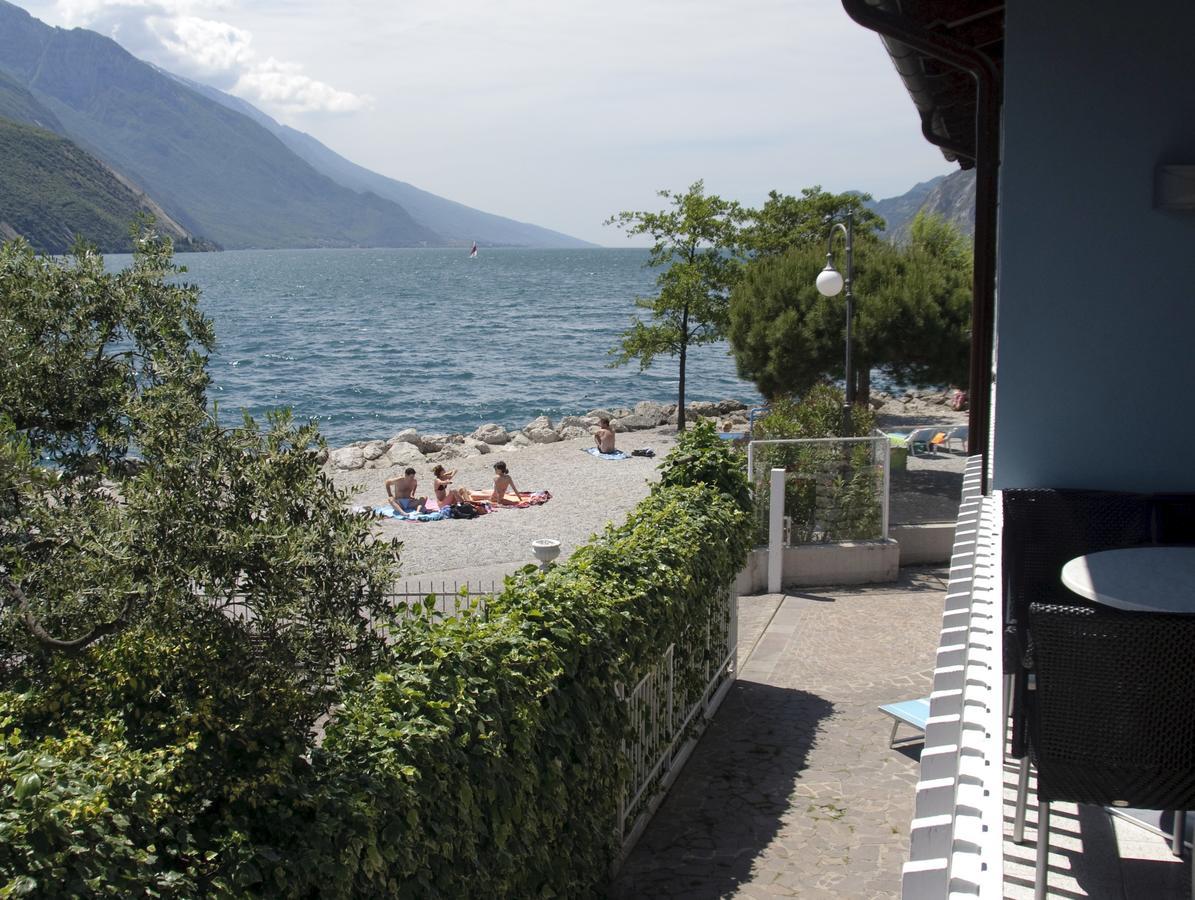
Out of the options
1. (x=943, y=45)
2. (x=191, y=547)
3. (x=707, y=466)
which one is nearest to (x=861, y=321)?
(x=707, y=466)

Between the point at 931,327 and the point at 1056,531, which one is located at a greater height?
the point at 931,327

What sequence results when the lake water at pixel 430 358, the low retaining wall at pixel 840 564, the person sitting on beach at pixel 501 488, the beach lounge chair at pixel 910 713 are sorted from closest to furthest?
the beach lounge chair at pixel 910 713
the low retaining wall at pixel 840 564
the person sitting on beach at pixel 501 488
the lake water at pixel 430 358

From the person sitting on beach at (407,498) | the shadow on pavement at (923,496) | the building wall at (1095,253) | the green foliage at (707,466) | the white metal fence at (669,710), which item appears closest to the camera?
the building wall at (1095,253)

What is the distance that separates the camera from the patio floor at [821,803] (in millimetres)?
5070

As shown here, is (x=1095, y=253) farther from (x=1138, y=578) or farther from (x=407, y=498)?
(x=407, y=498)

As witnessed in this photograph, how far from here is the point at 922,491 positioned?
64.0 feet

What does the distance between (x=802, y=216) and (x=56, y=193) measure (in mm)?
148595

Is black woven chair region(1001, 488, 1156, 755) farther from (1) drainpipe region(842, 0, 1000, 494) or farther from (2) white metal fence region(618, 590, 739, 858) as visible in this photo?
(2) white metal fence region(618, 590, 739, 858)

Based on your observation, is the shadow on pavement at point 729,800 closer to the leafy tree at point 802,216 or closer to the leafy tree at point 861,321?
the leafy tree at point 861,321

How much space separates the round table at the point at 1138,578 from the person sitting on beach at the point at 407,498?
16373mm

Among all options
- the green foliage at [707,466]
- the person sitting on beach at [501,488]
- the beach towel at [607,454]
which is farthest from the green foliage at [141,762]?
the beach towel at [607,454]

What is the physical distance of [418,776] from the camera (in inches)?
180

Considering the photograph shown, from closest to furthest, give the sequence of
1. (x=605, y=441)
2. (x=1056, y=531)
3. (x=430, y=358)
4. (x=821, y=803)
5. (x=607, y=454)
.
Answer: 1. (x=1056, y=531)
2. (x=821, y=803)
3. (x=607, y=454)
4. (x=605, y=441)
5. (x=430, y=358)

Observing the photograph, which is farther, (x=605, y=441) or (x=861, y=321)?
(x=605, y=441)
